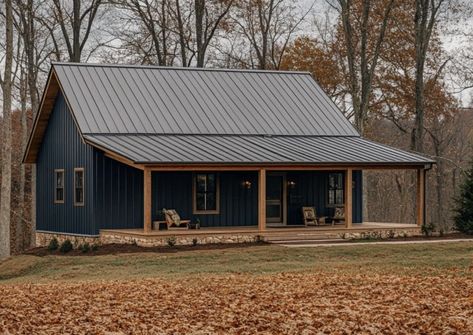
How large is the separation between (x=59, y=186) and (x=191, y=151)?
6212mm

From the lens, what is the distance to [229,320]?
14.2 metres

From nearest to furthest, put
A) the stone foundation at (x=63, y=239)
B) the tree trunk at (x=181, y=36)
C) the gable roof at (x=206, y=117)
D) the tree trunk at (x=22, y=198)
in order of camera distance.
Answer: the gable roof at (x=206, y=117)
the stone foundation at (x=63, y=239)
the tree trunk at (x=22, y=198)
the tree trunk at (x=181, y=36)

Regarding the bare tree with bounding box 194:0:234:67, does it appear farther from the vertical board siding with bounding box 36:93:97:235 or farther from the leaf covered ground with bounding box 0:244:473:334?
the leaf covered ground with bounding box 0:244:473:334

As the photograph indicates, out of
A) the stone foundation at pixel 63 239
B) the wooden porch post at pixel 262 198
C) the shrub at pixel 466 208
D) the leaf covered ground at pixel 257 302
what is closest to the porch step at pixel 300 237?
the wooden porch post at pixel 262 198

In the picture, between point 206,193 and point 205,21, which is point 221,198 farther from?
point 205,21

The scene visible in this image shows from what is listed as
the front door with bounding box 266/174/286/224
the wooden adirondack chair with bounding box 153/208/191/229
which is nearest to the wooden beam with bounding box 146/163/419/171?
the wooden adirondack chair with bounding box 153/208/191/229

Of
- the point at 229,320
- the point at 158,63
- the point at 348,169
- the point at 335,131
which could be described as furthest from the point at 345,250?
the point at 158,63

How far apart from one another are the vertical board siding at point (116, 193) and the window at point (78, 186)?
3.65ft

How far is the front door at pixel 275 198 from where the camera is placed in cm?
3228

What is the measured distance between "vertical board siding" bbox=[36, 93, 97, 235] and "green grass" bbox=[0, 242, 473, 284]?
322 centimetres

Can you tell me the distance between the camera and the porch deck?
1080 inches

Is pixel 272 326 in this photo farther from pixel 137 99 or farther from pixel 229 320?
pixel 137 99

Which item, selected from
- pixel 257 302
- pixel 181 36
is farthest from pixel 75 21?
pixel 257 302

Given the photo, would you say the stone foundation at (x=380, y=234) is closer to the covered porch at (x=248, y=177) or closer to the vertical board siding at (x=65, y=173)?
the covered porch at (x=248, y=177)
